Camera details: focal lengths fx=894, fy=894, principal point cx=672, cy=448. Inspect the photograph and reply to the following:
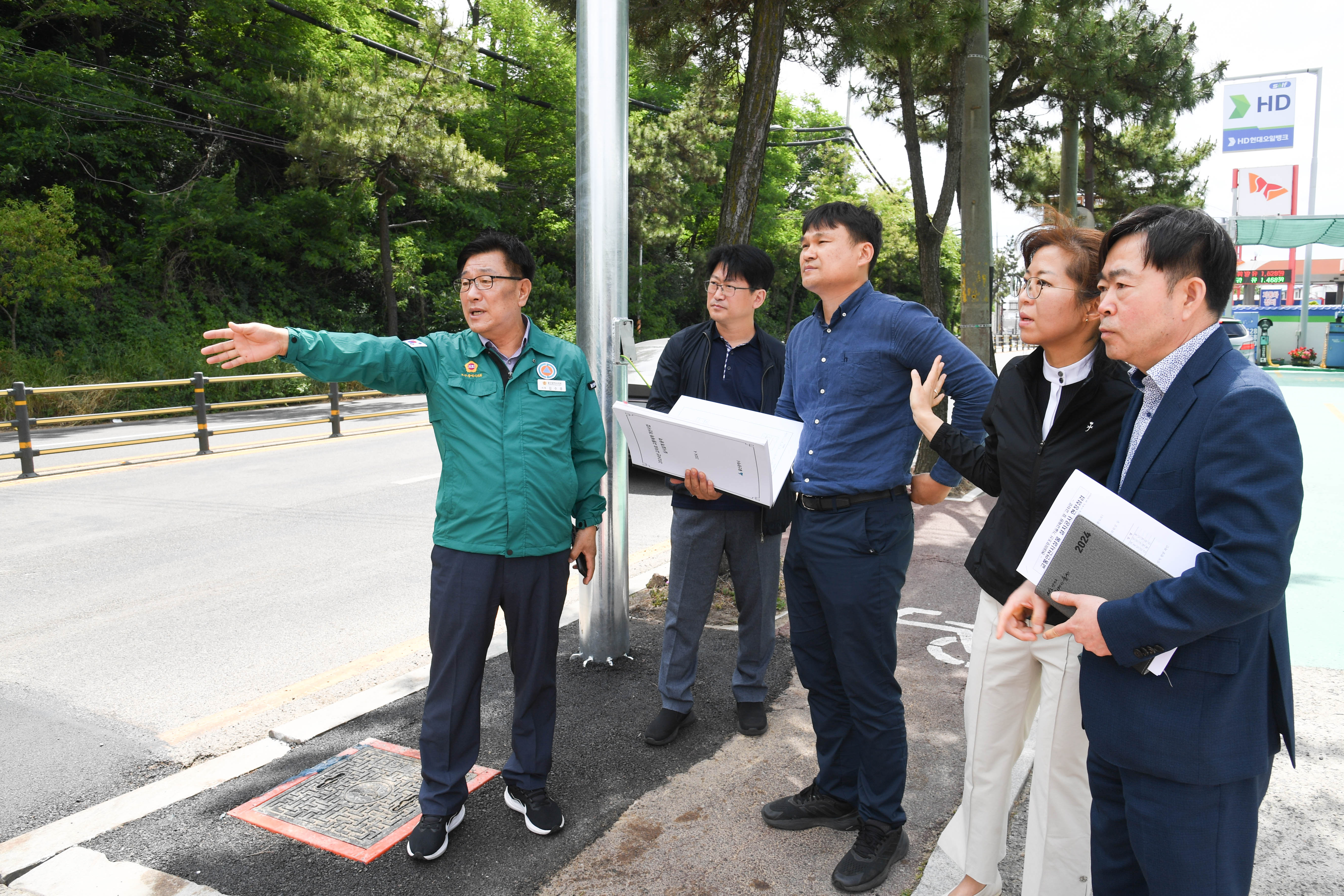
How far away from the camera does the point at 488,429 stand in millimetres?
3098

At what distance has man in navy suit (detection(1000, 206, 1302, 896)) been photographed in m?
1.62

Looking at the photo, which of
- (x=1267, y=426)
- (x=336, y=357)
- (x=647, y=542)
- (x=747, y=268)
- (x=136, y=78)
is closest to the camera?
(x=1267, y=426)

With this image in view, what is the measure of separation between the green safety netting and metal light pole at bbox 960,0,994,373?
534 inches

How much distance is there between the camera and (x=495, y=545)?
307cm

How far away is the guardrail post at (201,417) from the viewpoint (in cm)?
1234

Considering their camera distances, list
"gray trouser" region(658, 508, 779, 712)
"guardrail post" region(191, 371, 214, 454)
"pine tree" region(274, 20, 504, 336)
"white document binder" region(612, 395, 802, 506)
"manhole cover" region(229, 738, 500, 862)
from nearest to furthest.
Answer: "manhole cover" region(229, 738, 500, 862), "white document binder" region(612, 395, 802, 506), "gray trouser" region(658, 508, 779, 712), "guardrail post" region(191, 371, 214, 454), "pine tree" region(274, 20, 504, 336)

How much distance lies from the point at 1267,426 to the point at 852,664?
5.37 feet

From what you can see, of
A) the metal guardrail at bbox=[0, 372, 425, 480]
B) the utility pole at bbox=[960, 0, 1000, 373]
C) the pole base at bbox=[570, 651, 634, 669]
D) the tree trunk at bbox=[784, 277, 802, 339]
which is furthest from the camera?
the tree trunk at bbox=[784, 277, 802, 339]

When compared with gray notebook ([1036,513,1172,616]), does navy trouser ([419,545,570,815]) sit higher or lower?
lower

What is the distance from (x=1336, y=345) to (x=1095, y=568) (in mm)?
32548

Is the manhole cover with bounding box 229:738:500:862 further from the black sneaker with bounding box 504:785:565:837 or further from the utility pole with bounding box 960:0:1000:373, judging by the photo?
the utility pole with bounding box 960:0:1000:373

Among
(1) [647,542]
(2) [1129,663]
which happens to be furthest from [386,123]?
(2) [1129,663]

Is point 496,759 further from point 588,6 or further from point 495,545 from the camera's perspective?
point 588,6

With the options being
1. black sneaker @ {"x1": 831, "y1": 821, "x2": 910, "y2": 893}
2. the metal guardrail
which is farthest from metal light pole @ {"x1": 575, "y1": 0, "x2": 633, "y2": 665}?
the metal guardrail
